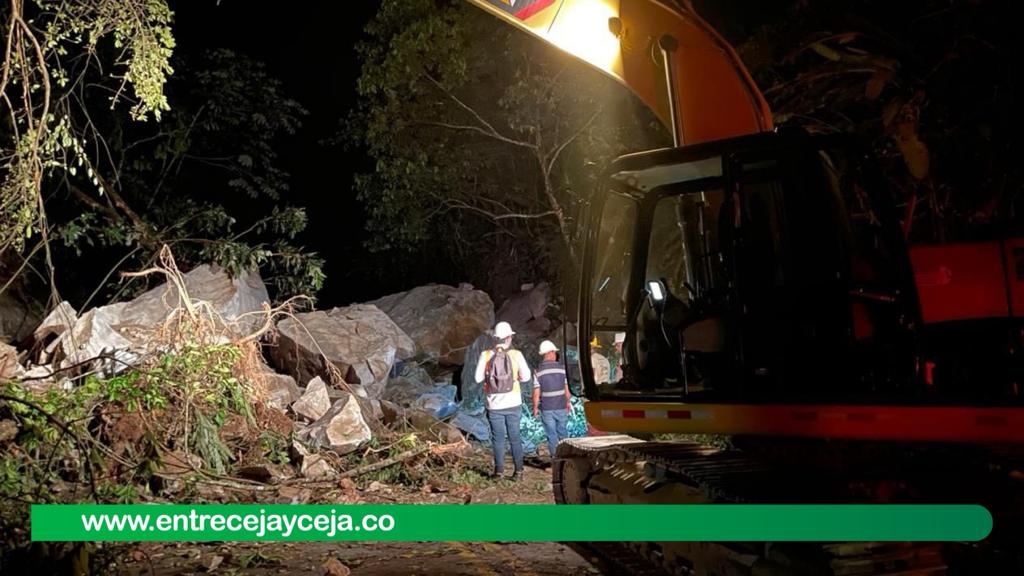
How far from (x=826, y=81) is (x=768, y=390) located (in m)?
4.78

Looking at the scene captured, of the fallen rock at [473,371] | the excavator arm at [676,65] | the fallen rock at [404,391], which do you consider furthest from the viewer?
the fallen rock at [473,371]

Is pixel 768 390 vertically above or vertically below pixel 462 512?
above

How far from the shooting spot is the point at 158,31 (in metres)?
6.28

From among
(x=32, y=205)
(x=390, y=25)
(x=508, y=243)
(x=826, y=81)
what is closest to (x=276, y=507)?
(x=32, y=205)

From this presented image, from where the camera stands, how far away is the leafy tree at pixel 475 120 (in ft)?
36.4

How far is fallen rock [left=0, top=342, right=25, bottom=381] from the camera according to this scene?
776 cm

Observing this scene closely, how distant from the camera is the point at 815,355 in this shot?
358 centimetres

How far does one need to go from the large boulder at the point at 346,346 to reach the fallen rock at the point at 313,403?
2.56ft

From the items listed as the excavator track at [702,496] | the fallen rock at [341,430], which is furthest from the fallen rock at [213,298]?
the excavator track at [702,496]

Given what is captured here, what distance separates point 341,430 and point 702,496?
211 inches

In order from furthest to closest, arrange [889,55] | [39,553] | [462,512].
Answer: [889,55], [462,512], [39,553]

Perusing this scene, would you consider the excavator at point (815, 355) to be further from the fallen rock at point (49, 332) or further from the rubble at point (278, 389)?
the fallen rock at point (49, 332)

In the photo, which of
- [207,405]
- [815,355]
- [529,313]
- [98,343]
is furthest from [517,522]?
[529,313]

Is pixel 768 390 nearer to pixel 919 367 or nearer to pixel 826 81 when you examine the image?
pixel 919 367
